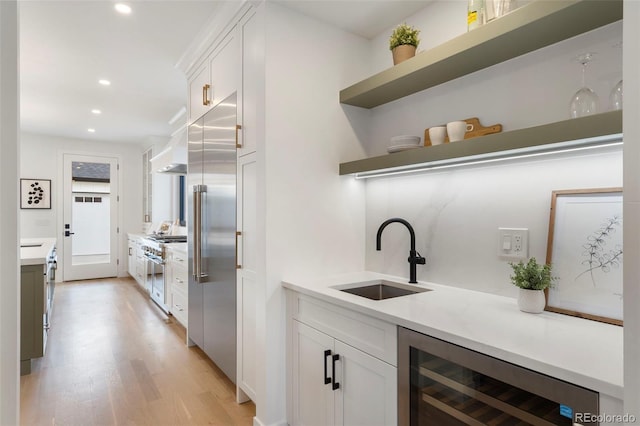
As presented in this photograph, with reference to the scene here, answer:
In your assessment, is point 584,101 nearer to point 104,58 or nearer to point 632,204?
point 632,204

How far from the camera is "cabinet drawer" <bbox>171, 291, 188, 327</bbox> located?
3.62 m

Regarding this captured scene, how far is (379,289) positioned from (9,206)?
1732 mm

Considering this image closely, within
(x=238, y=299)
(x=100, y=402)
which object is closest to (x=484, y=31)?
(x=238, y=299)

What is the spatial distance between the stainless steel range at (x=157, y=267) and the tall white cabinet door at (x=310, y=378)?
2849mm

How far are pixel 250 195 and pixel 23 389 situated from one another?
2.18 m

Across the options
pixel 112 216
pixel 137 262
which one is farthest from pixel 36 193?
pixel 137 262

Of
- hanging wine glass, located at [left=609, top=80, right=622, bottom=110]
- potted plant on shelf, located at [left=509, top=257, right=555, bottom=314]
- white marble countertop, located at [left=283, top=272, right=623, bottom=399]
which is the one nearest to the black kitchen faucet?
white marble countertop, located at [left=283, top=272, right=623, bottom=399]

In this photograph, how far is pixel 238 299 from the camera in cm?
237

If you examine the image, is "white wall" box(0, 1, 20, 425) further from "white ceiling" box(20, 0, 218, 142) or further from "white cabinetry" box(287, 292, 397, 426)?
"white ceiling" box(20, 0, 218, 142)

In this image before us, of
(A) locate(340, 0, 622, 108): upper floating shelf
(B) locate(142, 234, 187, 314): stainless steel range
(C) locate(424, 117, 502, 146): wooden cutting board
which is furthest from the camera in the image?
(B) locate(142, 234, 187, 314): stainless steel range

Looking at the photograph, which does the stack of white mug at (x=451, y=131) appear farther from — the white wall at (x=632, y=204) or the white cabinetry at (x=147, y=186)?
the white cabinetry at (x=147, y=186)

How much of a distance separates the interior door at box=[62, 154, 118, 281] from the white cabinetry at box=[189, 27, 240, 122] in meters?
4.75

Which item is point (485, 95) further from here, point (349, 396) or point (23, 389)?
point (23, 389)

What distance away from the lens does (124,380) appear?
2635 millimetres
